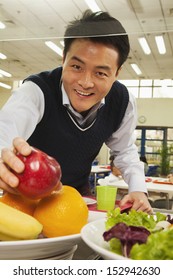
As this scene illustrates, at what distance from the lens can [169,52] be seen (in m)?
9.58

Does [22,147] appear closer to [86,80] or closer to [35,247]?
[35,247]

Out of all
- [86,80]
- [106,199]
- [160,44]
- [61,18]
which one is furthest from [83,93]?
[160,44]

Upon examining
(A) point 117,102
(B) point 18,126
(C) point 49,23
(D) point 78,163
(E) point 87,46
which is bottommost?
(D) point 78,163

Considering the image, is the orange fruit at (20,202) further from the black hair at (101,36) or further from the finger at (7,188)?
the black hair at (101,36)

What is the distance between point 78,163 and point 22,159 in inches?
34.9

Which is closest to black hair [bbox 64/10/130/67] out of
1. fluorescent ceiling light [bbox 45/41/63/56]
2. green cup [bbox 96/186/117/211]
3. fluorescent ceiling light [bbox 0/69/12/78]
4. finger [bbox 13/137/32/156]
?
green cup [bbox 96/186/117/211]

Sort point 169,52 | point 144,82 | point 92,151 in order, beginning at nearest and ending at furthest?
1. point 92,151
2. point 169,52
3. point 144,82

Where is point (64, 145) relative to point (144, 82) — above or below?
below

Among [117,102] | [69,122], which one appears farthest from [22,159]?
[117,102]

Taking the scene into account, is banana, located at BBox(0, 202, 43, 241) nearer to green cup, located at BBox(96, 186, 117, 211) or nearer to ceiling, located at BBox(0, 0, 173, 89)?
green cup, located at BBox(96, 186, 117, 211)

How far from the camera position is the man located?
110 cm

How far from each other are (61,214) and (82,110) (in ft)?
2.49

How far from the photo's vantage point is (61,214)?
1.91 ft
